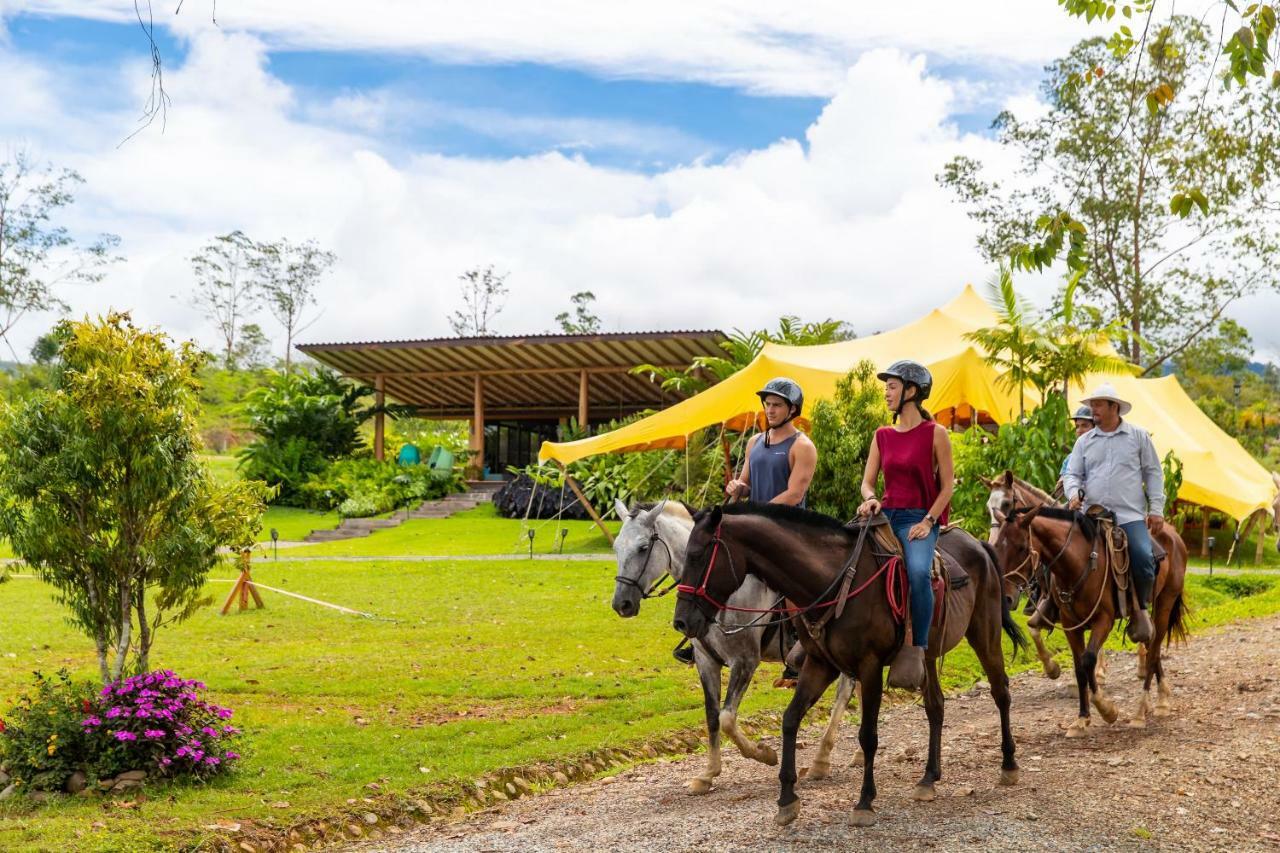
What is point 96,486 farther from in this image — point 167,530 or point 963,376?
point 963,376

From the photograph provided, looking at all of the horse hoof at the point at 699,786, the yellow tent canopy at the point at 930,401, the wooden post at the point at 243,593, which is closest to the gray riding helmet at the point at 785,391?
the horse hoof at the point at 699,786

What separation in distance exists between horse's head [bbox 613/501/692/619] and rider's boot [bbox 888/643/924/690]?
1.33m

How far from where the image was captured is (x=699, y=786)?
7.04 meters

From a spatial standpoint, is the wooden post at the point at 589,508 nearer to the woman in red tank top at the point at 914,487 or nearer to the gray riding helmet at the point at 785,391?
the gray riding helmet at the point at 785,391

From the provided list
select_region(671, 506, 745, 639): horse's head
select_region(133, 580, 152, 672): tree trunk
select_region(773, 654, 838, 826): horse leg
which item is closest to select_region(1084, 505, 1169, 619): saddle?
select_region(773, 654, 838, 826): horse leg

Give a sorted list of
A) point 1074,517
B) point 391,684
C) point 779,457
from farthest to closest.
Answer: point 391,684 < point 1074,517 < point 779,457

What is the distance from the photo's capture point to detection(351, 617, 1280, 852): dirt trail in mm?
5809

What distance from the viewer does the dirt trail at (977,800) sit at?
229 inches

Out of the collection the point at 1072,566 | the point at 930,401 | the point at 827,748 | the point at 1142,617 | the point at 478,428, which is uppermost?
the point at 478,428

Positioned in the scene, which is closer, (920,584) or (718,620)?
(920,584)

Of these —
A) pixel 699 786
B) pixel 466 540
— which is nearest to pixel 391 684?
pixel 699 786

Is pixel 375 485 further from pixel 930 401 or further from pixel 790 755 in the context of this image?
pixel 790 755

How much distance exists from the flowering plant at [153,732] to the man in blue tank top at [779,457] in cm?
312

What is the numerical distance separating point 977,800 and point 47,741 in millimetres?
5663
